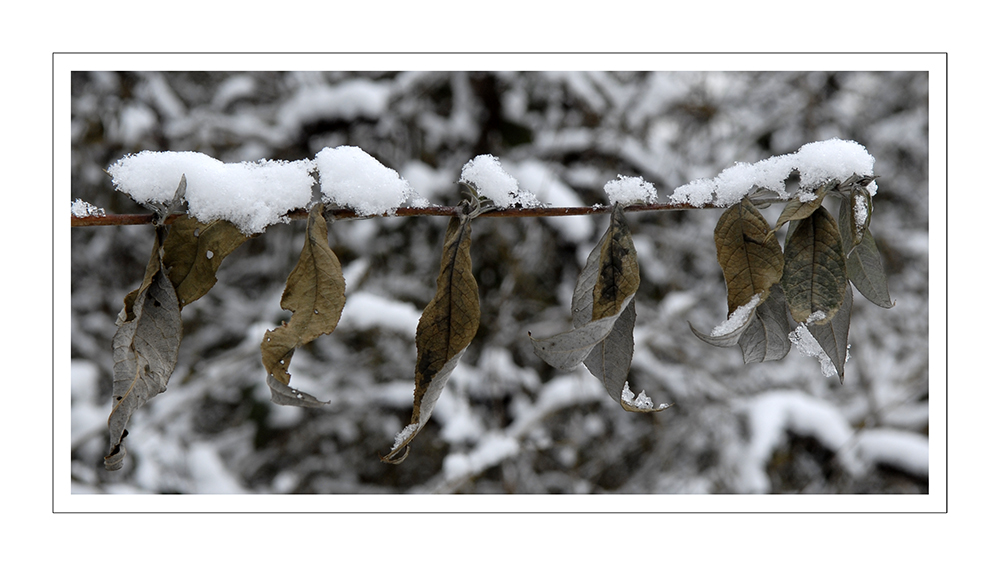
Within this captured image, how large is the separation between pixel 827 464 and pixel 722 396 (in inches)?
18.0

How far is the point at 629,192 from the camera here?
2.22ft

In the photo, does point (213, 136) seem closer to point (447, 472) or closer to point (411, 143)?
point (411, 143)

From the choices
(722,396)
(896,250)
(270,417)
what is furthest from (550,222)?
(896,250)

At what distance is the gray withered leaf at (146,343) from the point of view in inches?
24.6

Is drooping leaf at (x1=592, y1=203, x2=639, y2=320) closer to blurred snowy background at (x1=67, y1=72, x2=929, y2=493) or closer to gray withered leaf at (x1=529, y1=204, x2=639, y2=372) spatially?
gray withered leaf at (x1=529, y1=204, x2=639, y2=372)

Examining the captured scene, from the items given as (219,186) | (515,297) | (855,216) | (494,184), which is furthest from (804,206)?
(515,297)

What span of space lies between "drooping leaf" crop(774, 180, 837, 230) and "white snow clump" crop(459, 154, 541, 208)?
0.88 ft

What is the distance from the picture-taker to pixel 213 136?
98.2 inches

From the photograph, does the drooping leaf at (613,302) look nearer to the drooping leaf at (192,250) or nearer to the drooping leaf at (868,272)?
the drooping leaf at (868,272)

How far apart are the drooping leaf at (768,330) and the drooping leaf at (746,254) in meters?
0.03

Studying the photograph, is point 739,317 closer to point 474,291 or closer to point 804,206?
point 804,206

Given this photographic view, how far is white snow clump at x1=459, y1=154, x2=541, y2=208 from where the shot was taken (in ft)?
2.16

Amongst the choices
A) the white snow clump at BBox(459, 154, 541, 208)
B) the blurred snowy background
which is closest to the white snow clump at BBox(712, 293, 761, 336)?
the white snow clump at BBox(459, 154, 541, 208)

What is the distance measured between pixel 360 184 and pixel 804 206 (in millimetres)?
482
